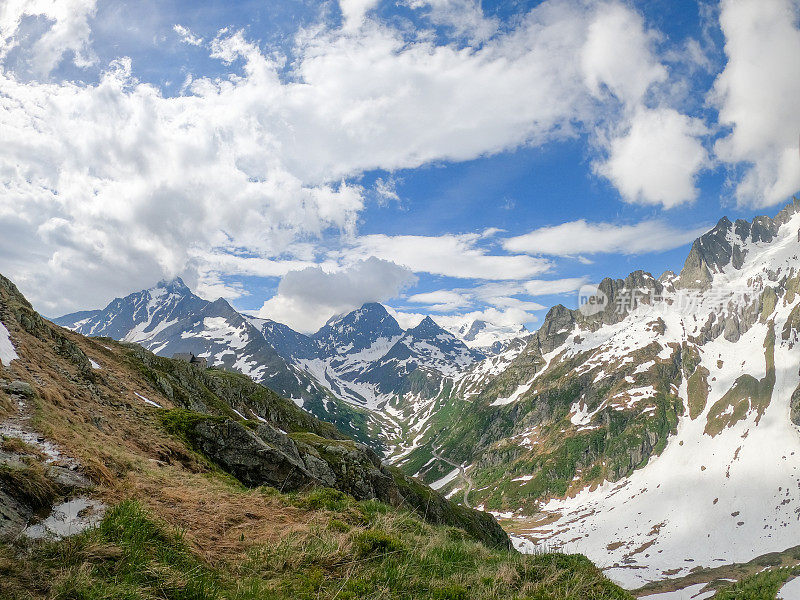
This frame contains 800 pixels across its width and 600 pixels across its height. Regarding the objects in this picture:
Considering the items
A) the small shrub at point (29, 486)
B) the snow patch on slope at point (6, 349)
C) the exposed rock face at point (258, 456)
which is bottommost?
the exposed rock face at point (258, 456)

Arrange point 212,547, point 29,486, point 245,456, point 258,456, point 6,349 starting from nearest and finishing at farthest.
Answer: point 29,486 → point 212,547 → point 6,349 → point 245,456 → point 258,456

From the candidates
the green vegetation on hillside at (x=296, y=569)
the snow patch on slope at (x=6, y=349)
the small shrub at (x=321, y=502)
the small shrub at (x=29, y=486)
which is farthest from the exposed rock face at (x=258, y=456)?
the small shrub at (x=29, y=486)

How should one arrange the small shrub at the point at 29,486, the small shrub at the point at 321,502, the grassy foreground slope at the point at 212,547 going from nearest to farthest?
1. the grassy foreground slope at the point at 212,547
2. the small shrub at the point at 29,486
3. the small shrub at the point at 321,502

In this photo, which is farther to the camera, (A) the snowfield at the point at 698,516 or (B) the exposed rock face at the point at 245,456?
(A) the snowfield at the point at 698,516

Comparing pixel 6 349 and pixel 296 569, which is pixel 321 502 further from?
pixel 6 349

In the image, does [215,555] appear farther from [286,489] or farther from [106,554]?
[286,489]

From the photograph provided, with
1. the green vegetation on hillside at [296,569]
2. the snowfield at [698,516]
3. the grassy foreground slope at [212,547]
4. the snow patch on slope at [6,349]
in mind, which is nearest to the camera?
the green vegetation on hillside at [296,569]

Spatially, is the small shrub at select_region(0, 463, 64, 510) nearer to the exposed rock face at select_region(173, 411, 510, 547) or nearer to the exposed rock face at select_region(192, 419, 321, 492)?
the exposed rock face at select_region(173, 411, 510, 547)

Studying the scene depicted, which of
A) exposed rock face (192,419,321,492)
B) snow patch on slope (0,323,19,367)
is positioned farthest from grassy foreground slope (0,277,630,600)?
exposed rock face (192,419,321,492)

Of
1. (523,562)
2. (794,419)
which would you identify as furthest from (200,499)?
(794,419)

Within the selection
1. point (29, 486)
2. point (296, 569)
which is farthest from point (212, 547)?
point (29, 486)

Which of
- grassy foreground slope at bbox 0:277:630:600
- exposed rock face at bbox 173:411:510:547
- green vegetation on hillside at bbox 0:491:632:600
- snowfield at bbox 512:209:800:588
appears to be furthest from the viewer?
snowfield at bbox 512:209:800:588

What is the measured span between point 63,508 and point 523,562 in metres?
11.2

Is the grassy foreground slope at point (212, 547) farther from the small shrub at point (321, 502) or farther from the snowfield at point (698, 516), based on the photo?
the snowfield at point (698, 516)
